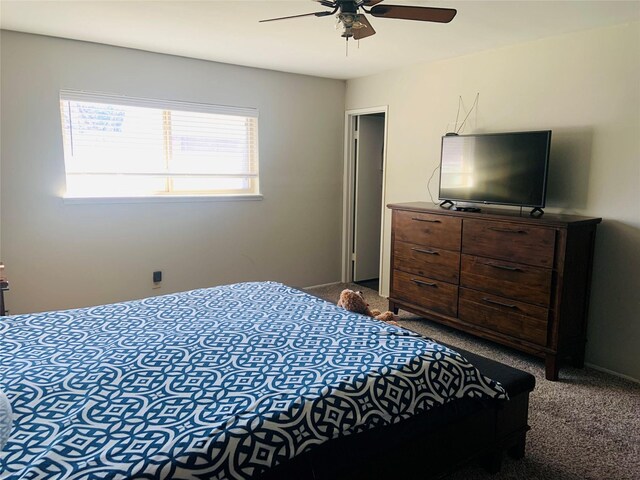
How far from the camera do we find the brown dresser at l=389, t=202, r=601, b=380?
299cm

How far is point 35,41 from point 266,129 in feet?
6.66

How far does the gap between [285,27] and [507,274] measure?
227 centimetres

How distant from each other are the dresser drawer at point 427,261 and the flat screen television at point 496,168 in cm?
47

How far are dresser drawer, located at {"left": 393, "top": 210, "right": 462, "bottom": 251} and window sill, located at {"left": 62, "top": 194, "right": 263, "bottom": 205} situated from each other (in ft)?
4.96

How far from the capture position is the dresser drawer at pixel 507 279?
3.04 meters

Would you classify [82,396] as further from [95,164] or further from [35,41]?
[35,41]

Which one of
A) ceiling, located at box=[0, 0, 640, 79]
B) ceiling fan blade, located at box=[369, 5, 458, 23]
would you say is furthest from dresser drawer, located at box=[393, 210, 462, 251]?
ceiling fan blade, located at box=[369, 5, 458, 23]

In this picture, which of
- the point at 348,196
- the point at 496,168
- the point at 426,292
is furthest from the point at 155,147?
the point at 496,168

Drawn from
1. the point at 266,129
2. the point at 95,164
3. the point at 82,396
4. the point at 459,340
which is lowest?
the point at 459,340

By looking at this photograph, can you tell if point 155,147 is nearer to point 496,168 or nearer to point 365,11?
point 365,11

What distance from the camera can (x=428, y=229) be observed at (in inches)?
148

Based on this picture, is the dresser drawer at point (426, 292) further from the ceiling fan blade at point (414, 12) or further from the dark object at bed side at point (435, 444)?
the ceiling fan blade at point (414, 12)

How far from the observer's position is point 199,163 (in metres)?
4.39

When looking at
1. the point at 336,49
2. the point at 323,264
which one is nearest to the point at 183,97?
the point at 336,49
